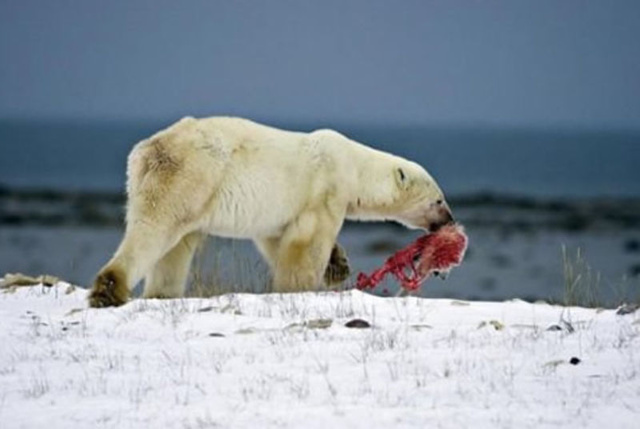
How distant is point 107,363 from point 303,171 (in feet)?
16.5

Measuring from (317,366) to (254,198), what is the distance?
186 inches

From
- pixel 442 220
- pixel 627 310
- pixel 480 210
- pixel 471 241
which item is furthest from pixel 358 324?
pixel 480 210

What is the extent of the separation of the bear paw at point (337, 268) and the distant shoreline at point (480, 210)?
42.8m

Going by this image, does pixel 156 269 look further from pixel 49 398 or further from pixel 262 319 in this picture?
pixel 49 398

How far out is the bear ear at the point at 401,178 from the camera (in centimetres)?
1409

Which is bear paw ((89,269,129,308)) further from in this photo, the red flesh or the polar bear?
the red flesh

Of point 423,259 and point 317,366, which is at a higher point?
point 423,259

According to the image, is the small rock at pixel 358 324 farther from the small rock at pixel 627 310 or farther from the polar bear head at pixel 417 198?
the polar bear head at pixel 417 198

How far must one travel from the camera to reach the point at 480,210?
220 feet

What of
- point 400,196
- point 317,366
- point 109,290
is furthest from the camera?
point 400,196

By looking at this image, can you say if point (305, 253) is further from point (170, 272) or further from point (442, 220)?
point (442, 220)

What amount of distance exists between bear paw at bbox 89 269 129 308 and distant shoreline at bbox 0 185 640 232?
4508 cm

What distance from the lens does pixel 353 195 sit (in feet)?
44.4

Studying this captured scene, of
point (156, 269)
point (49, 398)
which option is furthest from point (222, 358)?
point (156, 269)
